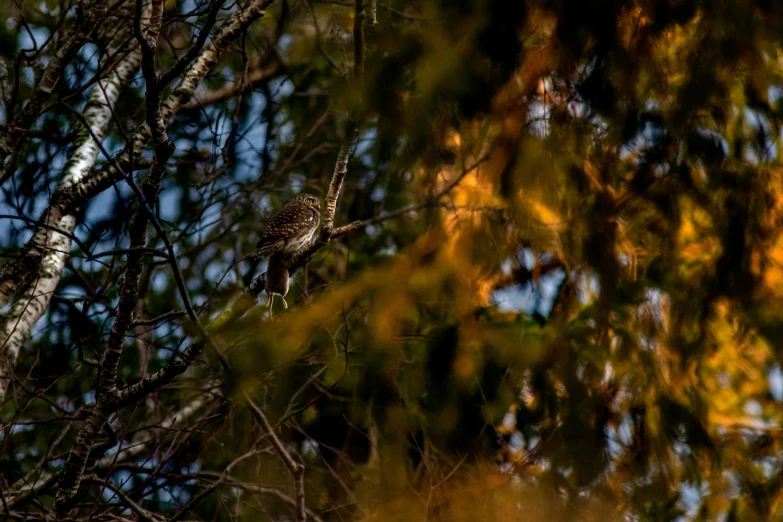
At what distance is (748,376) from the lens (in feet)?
14.0

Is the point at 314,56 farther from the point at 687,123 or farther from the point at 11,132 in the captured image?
the point at 687,123

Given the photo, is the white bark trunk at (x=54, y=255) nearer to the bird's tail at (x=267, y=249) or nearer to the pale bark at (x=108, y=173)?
the pale bark at (x=108, y=173)

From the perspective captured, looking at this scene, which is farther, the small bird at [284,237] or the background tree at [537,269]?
the small bird at [284,237]

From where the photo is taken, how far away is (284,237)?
4.89 metres

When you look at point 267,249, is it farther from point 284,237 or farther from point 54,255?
point 54,255

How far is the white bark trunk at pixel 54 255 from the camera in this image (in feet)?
14.0

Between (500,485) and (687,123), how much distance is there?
1.68 meters

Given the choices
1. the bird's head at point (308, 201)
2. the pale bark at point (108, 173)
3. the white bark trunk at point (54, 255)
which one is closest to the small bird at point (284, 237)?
the bird's head at point (308, 201)

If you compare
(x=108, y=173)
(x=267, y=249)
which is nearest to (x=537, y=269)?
(x=267, y=249)

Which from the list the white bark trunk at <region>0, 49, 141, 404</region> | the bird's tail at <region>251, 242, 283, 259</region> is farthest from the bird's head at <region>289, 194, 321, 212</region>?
the white bark trunk at <region>0, 49, 141, 404</region>

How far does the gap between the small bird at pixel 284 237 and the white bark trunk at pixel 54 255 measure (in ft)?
3.18

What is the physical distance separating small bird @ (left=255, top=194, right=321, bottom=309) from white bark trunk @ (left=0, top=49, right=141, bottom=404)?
0.97 meters

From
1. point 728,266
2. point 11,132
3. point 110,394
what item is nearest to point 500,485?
point 728,266

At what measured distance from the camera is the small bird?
177 inches
